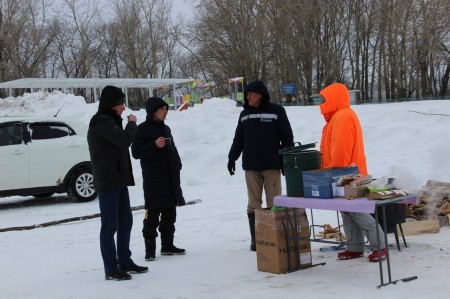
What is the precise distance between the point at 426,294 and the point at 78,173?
8.43 m

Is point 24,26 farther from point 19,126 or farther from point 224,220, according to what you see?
point 224,220

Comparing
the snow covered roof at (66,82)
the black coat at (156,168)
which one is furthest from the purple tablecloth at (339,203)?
the snow covered roof at (66,82)

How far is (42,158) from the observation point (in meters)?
11.2

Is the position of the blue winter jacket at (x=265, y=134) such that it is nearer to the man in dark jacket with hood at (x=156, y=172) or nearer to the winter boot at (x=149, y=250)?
the man in dark jacket with hood at (x=156, y=172)

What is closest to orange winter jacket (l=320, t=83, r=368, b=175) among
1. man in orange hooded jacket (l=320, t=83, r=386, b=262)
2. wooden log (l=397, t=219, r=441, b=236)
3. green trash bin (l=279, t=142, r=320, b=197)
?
man in orange hooded jacket (l=320, t=83, r=386, b=262)

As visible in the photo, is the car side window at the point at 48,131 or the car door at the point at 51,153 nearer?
the car door at the point at 51,153

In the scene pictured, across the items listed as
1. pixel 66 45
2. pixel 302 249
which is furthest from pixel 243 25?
pixel 302 249

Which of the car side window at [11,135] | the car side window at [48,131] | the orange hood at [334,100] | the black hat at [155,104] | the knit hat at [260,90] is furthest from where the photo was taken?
the car side window at [48,131]

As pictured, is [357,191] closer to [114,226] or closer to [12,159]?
[114,226]

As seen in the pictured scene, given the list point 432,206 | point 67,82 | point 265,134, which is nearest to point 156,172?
point 265,134

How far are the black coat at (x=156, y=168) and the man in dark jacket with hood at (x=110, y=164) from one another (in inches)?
30.1

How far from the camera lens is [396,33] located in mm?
40656

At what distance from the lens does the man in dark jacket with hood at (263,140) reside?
6172 mm

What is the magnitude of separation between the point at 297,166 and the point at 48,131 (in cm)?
763
